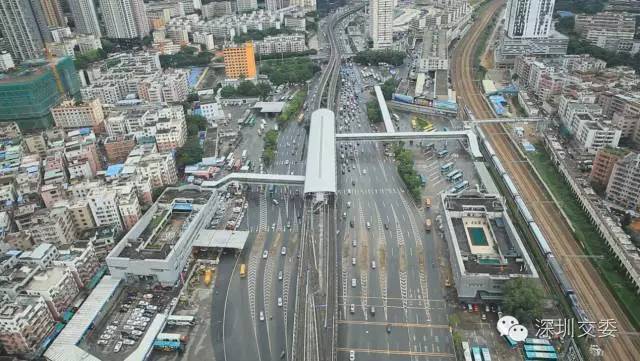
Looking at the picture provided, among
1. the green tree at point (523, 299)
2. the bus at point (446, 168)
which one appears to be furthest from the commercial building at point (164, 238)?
the bus at point (446, 168)

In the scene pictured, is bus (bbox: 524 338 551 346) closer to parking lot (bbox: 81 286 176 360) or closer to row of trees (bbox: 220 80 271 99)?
parking lot (bbox: 81 286 176 360)

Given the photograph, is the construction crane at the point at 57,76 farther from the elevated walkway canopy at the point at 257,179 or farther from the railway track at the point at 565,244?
the railway track at the point at 565,244

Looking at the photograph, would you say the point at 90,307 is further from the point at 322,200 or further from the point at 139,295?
the point at 322,200

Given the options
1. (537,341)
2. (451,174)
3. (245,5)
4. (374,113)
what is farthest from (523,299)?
(245,5)

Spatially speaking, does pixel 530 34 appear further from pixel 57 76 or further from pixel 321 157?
pixel 57 76

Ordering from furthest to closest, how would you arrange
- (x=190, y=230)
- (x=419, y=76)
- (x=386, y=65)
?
1. (x=386, y=65)
2. (x=419, y=76)
3. (x=190, y=230)

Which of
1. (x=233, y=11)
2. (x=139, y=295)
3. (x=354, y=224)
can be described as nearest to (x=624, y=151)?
(x=354, y=224)
